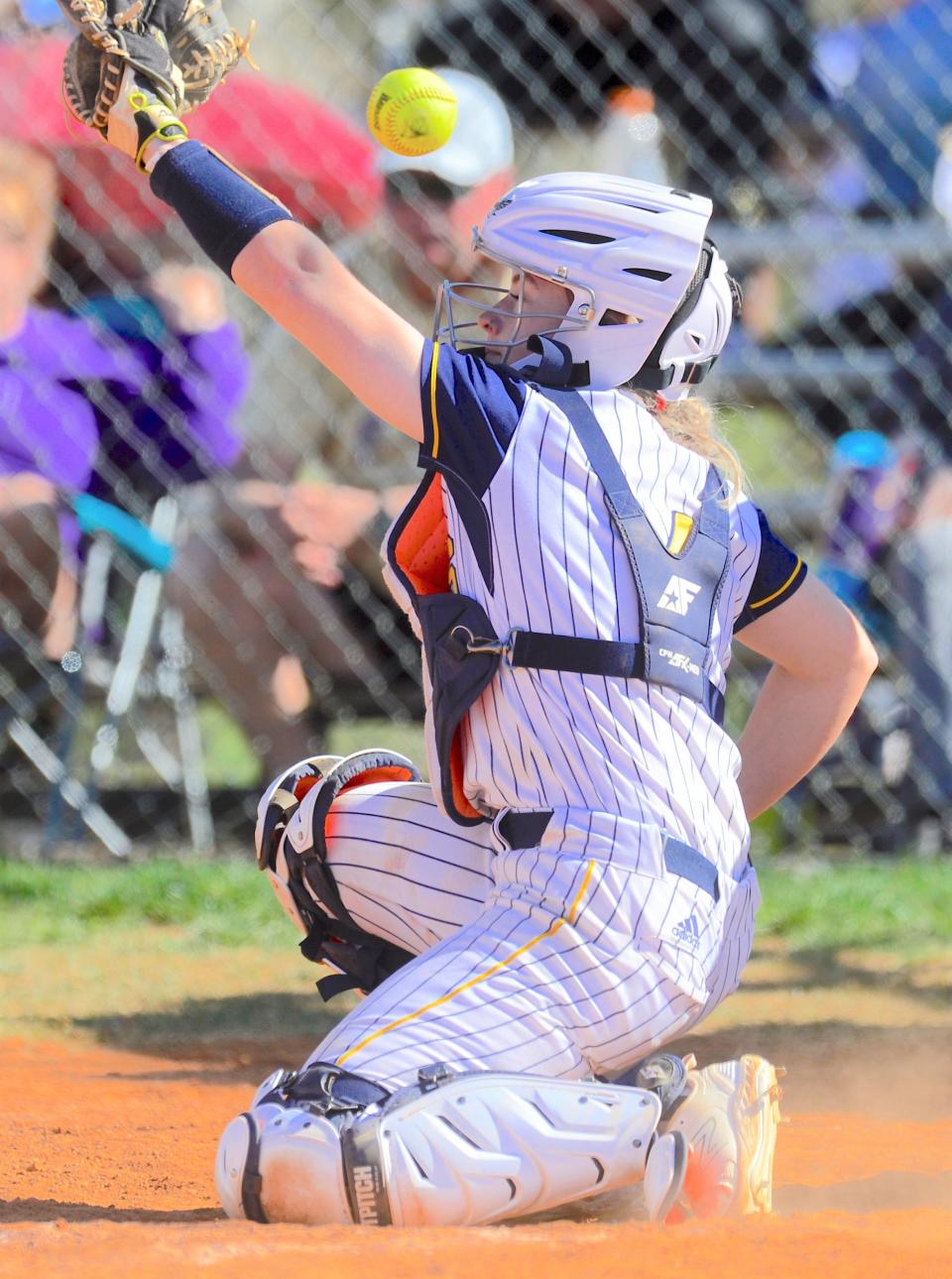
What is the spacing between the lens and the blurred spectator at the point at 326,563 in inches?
218

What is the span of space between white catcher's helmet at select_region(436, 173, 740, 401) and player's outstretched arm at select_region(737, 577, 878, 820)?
53 centimetres

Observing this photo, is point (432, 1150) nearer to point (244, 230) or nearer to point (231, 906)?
point (244, 230)

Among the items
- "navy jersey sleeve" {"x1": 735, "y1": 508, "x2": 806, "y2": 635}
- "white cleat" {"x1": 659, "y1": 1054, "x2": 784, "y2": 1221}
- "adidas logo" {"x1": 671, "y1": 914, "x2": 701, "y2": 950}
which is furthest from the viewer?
"navy jersey sleeve" {"x1": 735, "y1": 508, "x2": 806, "y2": 635}

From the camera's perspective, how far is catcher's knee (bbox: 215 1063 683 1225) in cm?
204

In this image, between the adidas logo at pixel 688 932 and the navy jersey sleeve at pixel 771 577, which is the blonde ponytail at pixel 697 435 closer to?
the navy jersey sleeve at pixel 771 577

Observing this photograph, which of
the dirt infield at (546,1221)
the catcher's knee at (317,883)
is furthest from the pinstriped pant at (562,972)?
the catcher's knee at (317,883)

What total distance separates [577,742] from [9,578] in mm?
3429

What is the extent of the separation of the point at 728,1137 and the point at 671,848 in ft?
1.25

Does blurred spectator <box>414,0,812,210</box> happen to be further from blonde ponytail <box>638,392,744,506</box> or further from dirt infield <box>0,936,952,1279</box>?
blonde ponytail <box>638,392,744,506</box>

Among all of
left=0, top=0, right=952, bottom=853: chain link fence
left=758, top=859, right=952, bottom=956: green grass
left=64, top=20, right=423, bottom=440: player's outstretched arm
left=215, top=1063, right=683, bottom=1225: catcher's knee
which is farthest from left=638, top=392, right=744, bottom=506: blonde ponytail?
left=0, top=0, right=952, bottom=853: chain link fence

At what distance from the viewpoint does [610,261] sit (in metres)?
2.59

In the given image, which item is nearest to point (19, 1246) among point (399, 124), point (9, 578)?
point (399, 124)

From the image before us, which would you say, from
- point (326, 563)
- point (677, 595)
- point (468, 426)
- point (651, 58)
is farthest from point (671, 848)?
point (651, 58)

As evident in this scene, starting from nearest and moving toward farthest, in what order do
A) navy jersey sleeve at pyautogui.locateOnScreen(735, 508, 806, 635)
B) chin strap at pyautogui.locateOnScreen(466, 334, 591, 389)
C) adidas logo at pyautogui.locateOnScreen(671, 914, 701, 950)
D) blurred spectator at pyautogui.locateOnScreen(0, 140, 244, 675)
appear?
adidas logo at pyautogui.locateOnScreen(671, 914, 701, 950) < chin strap at pyautogui.locateOnScreen(466, 334, 591, 389) < navy jersey sleeve at pyautogui.locateOnScreen(735, 508, 806, 635) < blurred spectator at pyautogui.locateOnScreen(0, 140, 244, 675)
